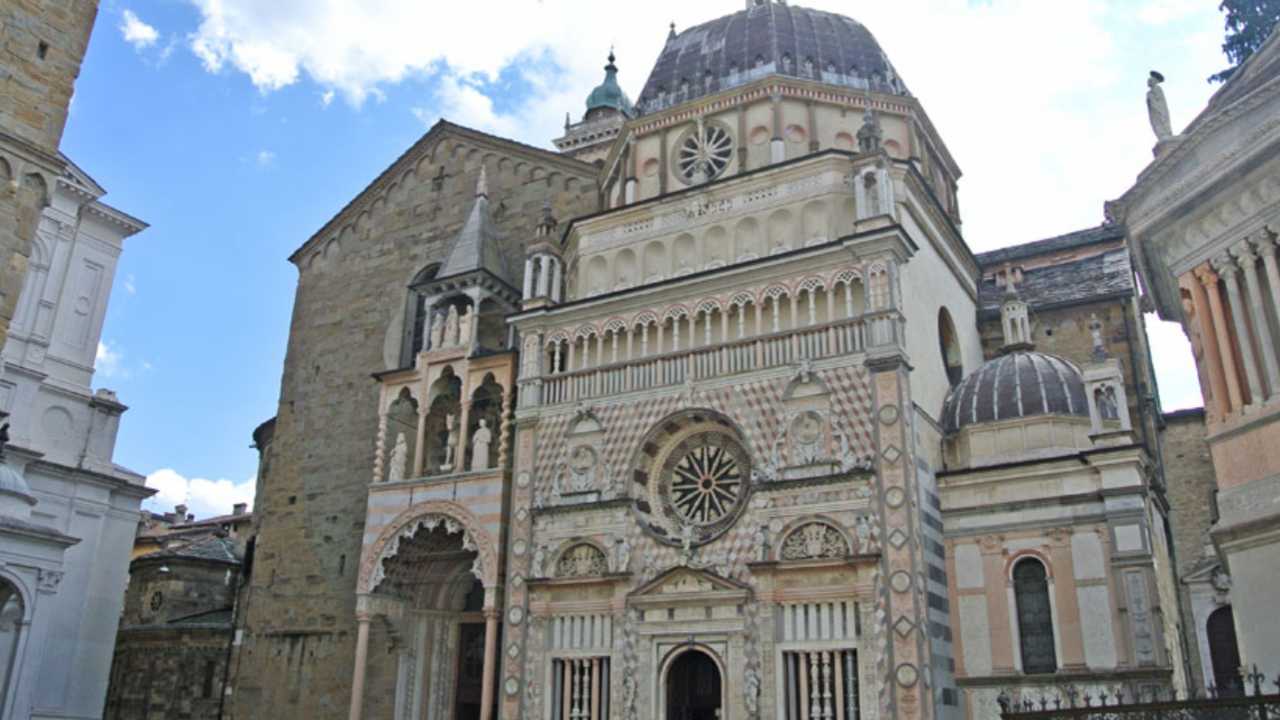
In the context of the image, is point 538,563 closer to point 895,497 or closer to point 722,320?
point 722,320

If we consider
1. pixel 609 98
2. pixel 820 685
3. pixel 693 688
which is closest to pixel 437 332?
pixel 693 688

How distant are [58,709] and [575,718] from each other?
549 inches

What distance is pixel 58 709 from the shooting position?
24719 mm

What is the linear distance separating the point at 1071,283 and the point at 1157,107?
55.6 feet

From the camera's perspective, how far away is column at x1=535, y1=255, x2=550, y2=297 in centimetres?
2378

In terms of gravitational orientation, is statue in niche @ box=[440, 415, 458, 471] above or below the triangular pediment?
above

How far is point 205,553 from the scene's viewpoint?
35844 mm

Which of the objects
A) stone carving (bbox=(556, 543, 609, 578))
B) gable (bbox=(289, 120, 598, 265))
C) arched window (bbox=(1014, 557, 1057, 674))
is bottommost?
arched window (bbox=(1014, 557, 1057, 674))

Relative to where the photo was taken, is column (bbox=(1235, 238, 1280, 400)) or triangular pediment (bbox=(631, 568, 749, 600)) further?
triangular pediment (bbox=(631, 568, 749, 600))

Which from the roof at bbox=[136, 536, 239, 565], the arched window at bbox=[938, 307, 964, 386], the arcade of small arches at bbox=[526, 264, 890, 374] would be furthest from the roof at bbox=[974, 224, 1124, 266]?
the roof at bbox=[136, 536, 239, 565]

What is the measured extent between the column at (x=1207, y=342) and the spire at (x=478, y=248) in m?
18.5

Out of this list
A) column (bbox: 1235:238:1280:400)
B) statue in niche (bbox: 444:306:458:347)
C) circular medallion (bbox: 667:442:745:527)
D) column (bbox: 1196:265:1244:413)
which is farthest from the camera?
statue in niche (bbox: 444:306:458:347)

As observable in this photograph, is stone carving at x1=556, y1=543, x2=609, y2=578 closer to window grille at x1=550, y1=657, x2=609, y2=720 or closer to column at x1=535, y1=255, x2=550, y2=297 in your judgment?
window grille at x1=550, y1=657, x2=609, y2=720

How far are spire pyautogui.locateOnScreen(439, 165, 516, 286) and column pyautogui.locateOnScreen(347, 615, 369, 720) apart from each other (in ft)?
28.6
